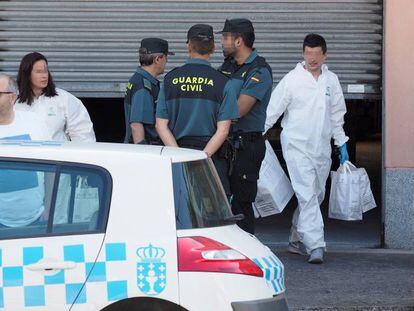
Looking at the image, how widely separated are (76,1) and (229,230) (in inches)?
192

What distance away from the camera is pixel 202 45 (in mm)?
6961

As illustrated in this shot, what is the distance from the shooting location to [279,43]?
9.39 m

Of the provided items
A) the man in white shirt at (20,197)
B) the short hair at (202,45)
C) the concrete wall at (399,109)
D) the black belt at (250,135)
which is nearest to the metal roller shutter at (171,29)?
the concrete wall at (399,109)

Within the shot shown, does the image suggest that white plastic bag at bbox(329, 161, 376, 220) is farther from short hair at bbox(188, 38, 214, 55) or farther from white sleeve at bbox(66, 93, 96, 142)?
white sleeve at bbox(66, 93, 96, 142)

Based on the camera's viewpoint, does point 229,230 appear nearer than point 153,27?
Yes

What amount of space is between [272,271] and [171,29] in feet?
15.5

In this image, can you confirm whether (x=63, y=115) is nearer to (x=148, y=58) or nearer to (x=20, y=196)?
(x=148, y=58)

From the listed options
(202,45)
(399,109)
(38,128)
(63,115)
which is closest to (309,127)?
(399,109)

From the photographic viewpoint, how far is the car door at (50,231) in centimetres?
472

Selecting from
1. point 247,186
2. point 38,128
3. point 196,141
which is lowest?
point 247,186

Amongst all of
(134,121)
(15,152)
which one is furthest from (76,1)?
(15,152)

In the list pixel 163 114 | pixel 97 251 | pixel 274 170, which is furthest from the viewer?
pixel 274 170

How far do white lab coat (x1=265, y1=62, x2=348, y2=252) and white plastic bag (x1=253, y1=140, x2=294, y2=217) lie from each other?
0.49 ft

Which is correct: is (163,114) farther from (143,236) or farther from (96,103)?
(96,103)
